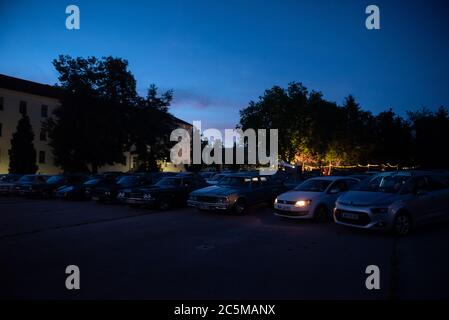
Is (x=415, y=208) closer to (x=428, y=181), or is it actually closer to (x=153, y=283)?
(x=428, y=181)

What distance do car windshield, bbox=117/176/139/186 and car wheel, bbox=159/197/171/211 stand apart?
408 cm

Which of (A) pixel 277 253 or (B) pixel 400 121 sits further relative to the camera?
(B) pixel 400 121

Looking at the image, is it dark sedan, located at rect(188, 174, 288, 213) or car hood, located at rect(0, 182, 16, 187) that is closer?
dark sedan, located at rect(188, 174, 288, 213)

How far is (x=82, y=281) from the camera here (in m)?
5.14

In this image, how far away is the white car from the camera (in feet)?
34.4

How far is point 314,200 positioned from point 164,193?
6888 mm

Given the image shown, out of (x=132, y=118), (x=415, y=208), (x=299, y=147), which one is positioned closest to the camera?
(x=415, y=208)

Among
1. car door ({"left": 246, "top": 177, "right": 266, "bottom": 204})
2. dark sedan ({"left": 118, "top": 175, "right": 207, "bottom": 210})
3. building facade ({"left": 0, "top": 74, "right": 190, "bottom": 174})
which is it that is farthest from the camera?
building facade ({"left": 0, "top": 74, "right": 190, "bottom": 174})

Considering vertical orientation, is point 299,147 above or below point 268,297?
above

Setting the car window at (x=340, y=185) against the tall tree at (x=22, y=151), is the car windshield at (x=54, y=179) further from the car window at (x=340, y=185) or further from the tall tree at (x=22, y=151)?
the tall tree at (x=22, y=151)

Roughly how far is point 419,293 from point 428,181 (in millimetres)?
5850

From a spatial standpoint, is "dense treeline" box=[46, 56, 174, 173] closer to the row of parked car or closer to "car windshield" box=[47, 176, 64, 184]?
"car windshield" box=[47, 176, 64, 184]

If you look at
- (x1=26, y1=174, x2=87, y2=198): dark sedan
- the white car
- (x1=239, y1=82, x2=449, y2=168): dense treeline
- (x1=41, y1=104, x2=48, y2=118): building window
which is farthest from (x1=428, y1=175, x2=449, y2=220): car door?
(x1=41, y1=104, x2=48, y2=118): building window

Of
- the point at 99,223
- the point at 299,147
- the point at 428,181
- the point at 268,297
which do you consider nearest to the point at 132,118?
the point at 299,147
